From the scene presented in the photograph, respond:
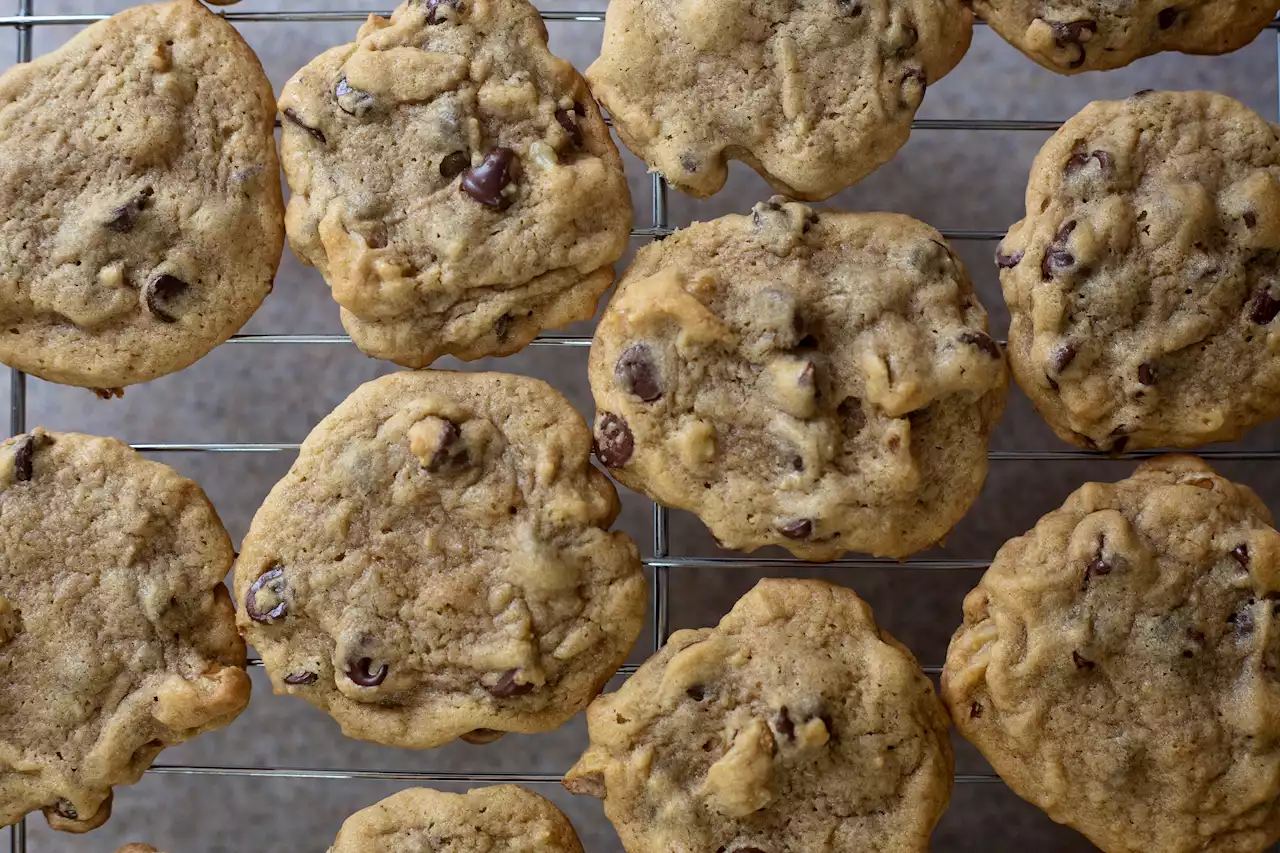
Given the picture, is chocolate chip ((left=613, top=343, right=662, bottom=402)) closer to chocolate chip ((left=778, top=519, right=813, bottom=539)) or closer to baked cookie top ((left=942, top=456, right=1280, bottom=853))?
chocolate chip ((left=778, top=519, right=813, bottom=539))

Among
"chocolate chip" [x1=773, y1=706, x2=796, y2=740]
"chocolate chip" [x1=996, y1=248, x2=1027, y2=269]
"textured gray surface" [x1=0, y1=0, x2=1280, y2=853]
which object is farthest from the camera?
"textured gray surface" [x1=0, y1=0, x2=1280, y2=853]

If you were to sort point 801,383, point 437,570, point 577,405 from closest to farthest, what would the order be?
point 801,383
point 437,570
point 577,405

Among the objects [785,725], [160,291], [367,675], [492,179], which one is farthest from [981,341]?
[160,291]

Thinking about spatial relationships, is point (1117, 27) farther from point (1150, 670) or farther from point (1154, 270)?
point (1150, 670)

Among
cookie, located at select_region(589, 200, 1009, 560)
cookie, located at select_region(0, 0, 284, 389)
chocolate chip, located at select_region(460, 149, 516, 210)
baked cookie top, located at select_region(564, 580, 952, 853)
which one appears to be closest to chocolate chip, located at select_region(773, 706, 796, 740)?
baked cookie top, located at select_region(564, 580, 952, 853)

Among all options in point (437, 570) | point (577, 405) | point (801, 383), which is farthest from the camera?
point (577, 405)

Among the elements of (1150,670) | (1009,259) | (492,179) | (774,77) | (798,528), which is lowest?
(1150,670)

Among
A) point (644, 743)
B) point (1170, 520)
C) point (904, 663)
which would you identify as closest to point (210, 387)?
point (644, 743)
